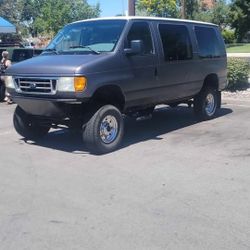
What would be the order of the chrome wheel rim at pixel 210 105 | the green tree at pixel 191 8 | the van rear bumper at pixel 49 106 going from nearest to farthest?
the van rear bumper at pixel 49 106 < the chrome wheel rim at pixel 210 105 < the green tree at pixel 191 8

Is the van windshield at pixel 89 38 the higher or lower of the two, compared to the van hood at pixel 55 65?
higher

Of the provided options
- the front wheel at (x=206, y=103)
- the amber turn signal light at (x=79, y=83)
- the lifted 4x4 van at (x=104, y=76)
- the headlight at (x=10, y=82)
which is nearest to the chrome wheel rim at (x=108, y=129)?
the lifted 4x4 van at (x=104, y=76)

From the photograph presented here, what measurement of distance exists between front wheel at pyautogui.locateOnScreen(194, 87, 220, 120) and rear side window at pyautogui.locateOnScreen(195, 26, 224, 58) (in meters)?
0.75

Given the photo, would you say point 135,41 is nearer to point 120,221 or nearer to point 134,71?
point 134,71

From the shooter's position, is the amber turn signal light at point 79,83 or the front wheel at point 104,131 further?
the front wheel at point 104,131

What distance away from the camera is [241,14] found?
169 feet

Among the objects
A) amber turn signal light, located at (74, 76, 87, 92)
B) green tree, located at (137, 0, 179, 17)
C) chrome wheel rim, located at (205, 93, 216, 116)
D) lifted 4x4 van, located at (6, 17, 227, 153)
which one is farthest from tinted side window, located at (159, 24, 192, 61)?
green tree, located at (137, 0, 179, 17)

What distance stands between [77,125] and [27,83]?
1002 millimetres

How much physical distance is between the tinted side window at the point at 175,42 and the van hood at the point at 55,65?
1.66m

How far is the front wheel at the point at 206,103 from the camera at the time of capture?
10.2 meters

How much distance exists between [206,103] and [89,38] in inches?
132

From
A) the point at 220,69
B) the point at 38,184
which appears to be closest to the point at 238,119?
the point at 220,69

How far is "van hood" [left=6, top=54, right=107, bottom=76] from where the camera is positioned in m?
7.13

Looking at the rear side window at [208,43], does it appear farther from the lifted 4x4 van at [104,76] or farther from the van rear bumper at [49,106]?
the van rear bumper at [49,106]
